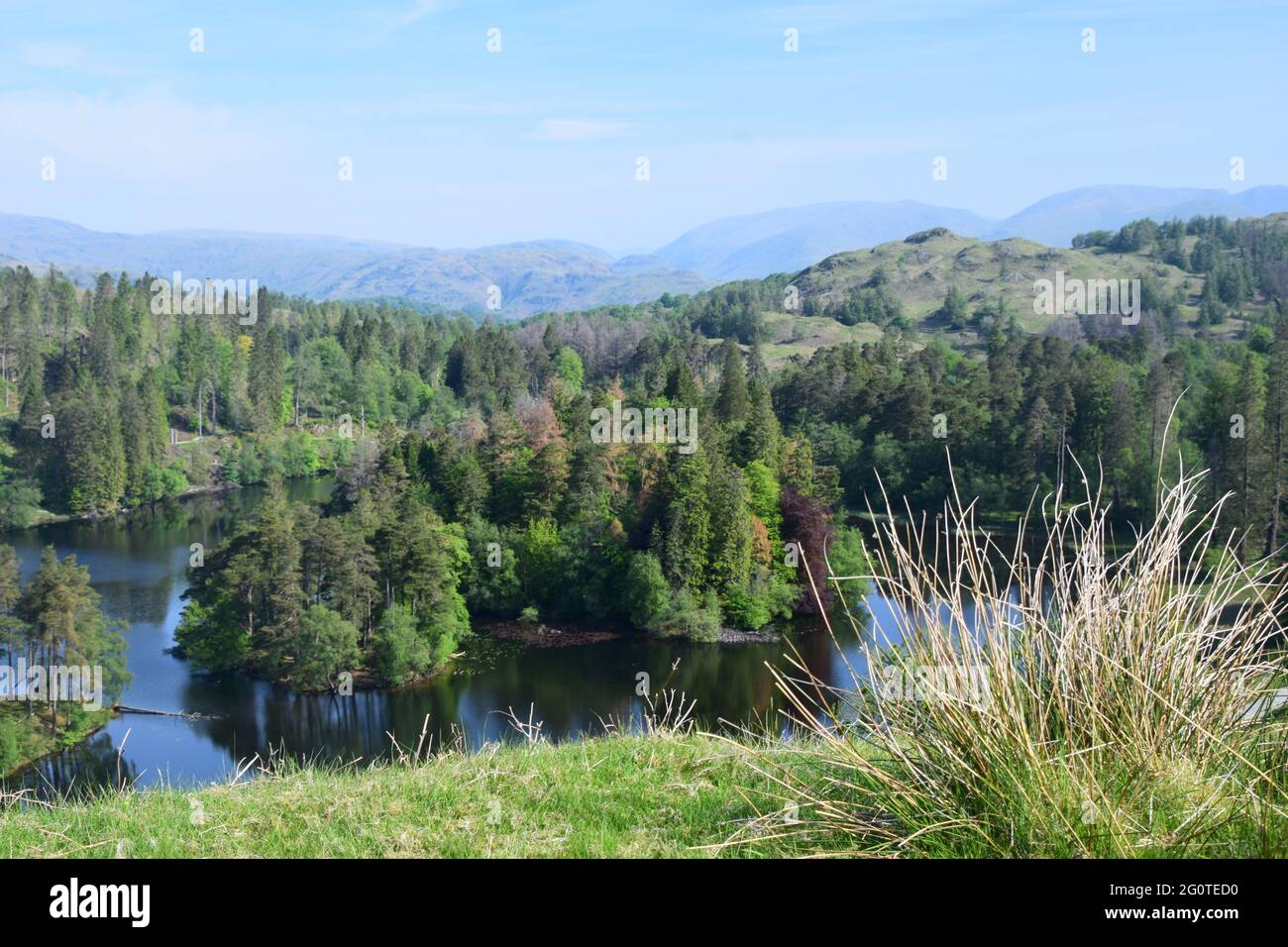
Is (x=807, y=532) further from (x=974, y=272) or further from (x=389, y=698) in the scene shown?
(x=974, y=272)

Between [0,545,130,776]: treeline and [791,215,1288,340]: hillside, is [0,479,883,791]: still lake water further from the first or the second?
[791,215,1288,340]: hillside

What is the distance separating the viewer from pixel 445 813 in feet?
14.9

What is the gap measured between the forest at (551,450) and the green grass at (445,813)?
15.7 feet

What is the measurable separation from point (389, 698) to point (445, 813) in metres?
22.7

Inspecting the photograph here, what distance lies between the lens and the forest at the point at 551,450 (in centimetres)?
2891

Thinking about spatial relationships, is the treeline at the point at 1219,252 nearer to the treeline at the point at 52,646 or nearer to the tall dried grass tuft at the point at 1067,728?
the treeline at the point at 52,646

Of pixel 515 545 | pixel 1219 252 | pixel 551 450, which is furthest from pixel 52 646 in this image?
pixel 1219 252

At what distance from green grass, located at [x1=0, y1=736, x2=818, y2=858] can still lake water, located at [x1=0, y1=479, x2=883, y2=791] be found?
13070mm

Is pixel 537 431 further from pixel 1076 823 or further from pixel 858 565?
pixel 1076 823

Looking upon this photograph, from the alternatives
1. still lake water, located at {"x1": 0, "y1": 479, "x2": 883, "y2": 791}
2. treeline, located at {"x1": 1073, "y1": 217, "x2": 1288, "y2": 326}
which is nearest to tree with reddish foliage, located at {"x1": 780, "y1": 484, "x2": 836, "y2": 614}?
still lake water, located at {"x1": 0, "y1": 479, "x2": 883, "y2": 791}

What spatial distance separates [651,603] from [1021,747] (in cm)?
2759
